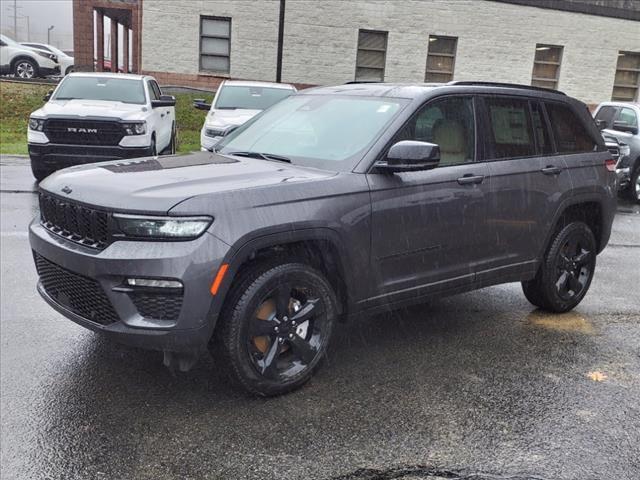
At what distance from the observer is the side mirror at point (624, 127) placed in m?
12.5

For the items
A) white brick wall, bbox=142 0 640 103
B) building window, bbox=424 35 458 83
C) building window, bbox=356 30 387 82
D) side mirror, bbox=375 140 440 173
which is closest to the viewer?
side mirror, bbox=375 140 440 173

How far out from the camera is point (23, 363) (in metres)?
3.99

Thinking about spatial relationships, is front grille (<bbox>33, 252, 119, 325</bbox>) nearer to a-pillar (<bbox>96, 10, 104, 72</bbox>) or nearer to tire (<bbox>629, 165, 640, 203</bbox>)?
tire (<bbox>629, 165, 640, 203</bbox>)

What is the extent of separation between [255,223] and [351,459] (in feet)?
4.17

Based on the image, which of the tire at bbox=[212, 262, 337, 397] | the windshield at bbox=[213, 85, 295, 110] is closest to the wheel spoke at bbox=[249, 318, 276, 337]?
the tire at bbox=[212, 262, 337, 397]

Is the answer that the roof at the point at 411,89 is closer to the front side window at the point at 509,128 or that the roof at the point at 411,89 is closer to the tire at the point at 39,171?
the front side window at the point at 509,128

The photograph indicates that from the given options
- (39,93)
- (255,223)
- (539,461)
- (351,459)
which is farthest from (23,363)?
Result: (39,93)

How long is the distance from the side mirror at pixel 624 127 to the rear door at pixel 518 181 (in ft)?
28.3

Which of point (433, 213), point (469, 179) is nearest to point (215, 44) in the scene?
point (469, 179)

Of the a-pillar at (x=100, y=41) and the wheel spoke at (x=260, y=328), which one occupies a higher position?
the a-pillar at (x=100, y=41)

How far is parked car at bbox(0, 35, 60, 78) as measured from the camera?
23.5 m

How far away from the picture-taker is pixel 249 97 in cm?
1266

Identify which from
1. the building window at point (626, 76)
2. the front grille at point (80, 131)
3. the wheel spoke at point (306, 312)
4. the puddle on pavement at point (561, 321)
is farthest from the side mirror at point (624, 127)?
the building window at point (626, 76)

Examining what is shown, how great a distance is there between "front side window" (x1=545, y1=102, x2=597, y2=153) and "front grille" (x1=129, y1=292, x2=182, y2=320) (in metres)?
3.42
